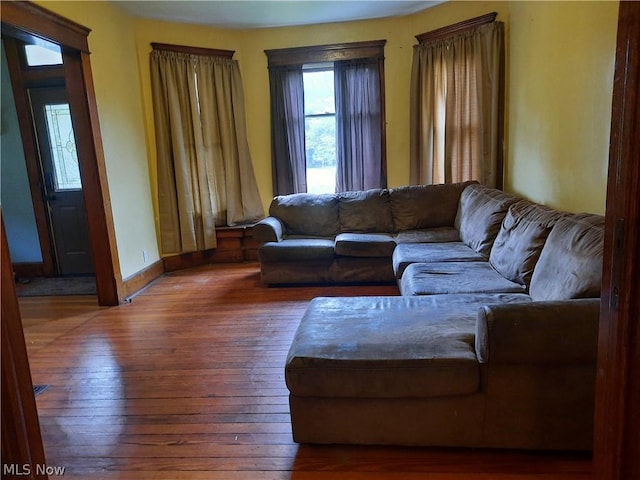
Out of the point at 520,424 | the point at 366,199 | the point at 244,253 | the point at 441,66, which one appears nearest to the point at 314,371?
the point at 520,424

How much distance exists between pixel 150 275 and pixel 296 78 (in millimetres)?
2789

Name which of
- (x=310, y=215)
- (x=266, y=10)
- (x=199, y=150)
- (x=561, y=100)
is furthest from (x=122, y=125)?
(x=561, y=100)

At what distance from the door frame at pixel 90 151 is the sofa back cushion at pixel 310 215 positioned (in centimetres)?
162

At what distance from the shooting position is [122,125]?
3982 mm

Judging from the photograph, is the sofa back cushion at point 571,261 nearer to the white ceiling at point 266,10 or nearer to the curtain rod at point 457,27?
the curtain rod at point 457,27

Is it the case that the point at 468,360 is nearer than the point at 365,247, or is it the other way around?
the point at 468,360

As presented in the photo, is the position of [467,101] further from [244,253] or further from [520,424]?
[520,424]

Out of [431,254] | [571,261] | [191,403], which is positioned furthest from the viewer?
[431,254]

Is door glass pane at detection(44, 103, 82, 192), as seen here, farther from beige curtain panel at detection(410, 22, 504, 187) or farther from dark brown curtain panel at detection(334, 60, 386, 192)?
beige curtain panel at detection(410, 22, 504, 187)

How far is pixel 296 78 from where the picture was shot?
16.1 ft

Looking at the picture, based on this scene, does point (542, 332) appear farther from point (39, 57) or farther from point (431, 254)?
point (39, 57)

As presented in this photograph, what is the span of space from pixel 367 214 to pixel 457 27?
2.09m

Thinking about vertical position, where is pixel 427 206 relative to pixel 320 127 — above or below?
below

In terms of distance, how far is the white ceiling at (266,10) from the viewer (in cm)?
401
